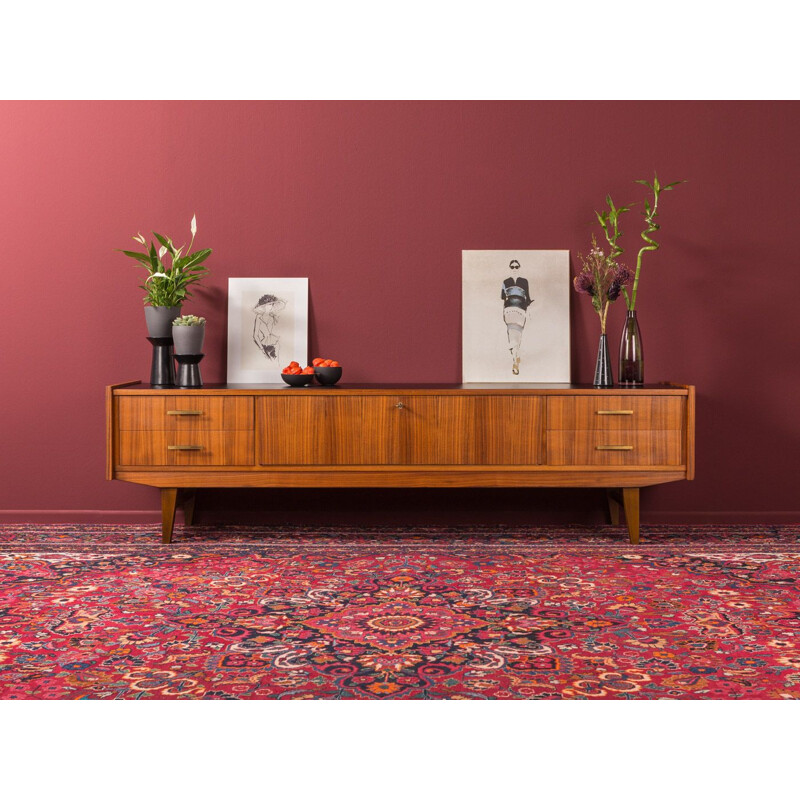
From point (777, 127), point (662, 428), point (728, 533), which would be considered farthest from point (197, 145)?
point (728, 533)

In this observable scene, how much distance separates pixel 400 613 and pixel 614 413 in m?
1.52

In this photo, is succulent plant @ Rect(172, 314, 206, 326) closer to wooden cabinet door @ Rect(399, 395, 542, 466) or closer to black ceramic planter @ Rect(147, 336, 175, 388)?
black ceramic planter @ Rect(147, 336, 175, 388)

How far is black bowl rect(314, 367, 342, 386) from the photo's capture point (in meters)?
4.12

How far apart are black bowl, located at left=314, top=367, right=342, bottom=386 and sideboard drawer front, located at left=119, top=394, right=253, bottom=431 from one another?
0.42 meters

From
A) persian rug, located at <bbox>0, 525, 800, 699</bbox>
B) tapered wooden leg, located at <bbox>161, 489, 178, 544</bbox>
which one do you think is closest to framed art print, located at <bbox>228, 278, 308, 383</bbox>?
tapered wooden leg, located at <bbox>161, 489, 178, 544</bbox>

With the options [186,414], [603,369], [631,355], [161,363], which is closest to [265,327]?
[161,363]

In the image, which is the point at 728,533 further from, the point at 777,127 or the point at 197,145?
the point at 197,145

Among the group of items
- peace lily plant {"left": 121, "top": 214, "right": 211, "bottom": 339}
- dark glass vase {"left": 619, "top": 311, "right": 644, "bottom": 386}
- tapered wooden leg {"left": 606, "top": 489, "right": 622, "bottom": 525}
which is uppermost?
peace lily plant {"left": 121, "top": 214, "right": 211, "bottom": 339}

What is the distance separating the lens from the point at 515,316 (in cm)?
443

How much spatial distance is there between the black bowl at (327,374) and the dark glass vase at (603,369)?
→ 128 cm

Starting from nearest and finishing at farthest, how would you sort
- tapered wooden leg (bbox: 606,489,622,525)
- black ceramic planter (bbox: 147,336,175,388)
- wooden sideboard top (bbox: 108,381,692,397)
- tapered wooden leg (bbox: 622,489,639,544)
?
1. wooden sideboard top (bbox: 108,381,692,397)
2. tapered wooden leg (bbox: 622,489,639,544)
3. black ceramic planter (bbox: 147,336,175,388)
4. tapered wooden leg (bbox: 606,489,622,525)

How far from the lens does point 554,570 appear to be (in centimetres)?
354

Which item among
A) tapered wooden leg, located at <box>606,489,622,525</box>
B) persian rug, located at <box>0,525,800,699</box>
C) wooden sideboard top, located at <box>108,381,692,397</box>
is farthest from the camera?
tapered wooden leg, located at <box>606,489,622,525</box>

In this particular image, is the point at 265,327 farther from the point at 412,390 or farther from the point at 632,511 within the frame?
the point at 632,511
